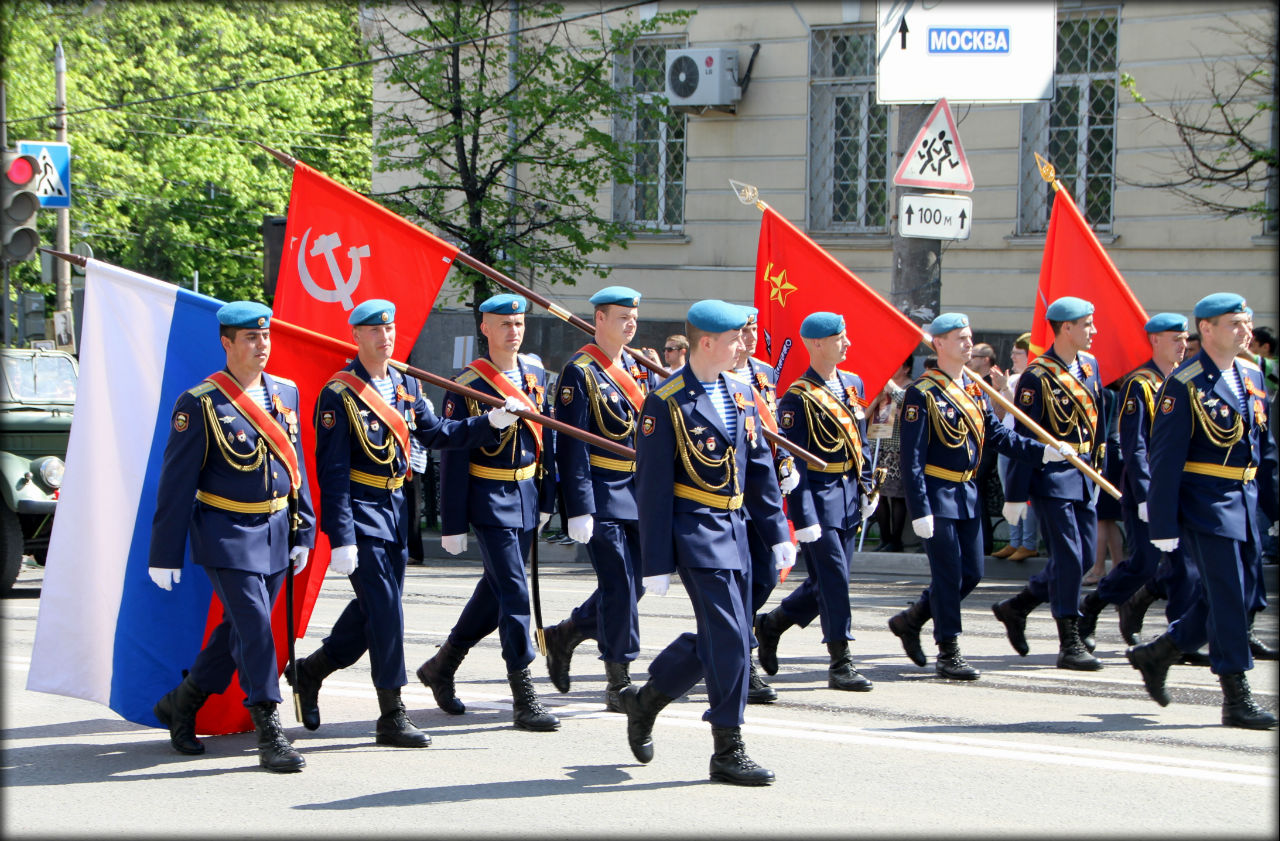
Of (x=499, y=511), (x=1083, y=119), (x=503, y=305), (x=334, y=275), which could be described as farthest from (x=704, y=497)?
(x=1083, y=119)

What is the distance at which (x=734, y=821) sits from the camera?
563 centimetres

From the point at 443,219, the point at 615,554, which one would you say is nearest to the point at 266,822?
the point at 615,554

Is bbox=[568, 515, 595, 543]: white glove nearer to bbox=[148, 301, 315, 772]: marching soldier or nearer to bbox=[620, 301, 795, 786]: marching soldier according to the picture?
bbox=[620, 301, 795, 786]: marching soldier

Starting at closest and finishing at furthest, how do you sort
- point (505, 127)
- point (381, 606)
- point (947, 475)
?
1. point (381, 606)
2. point (947, 475)
3. point (505, 127)

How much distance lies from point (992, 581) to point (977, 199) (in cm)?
689

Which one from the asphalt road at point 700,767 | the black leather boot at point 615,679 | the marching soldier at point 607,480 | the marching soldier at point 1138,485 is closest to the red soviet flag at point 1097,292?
the marching soldier at point 1138,485

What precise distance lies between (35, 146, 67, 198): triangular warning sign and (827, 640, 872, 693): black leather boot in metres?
15.2

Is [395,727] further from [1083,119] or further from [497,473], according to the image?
[1083,119]

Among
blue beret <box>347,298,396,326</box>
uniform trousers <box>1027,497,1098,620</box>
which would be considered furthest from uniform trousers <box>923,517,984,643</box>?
blue beret <box>347,298,396,326</box>

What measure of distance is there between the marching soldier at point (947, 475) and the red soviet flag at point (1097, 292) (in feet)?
4.59

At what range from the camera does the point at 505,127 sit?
62.8 ft

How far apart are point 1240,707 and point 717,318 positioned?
9.95 ft

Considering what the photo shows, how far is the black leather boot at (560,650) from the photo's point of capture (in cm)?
825

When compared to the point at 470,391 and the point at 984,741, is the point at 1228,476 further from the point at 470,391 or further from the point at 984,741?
the point at 470,391
